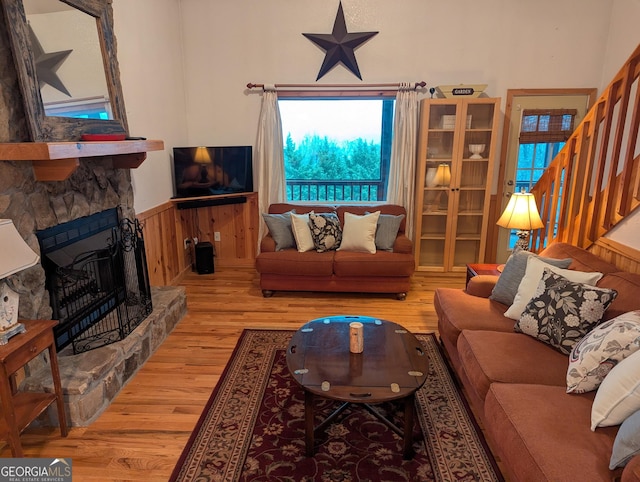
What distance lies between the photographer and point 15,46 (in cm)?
207

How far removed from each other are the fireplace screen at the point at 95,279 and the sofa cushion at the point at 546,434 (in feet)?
7.58

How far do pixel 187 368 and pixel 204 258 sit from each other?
2.05 metres

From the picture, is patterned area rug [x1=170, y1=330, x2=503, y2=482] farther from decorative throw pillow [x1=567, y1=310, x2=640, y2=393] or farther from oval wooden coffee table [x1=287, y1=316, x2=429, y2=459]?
decorative throw pillow [x1=567, y1=310, x2=640, y2=393]

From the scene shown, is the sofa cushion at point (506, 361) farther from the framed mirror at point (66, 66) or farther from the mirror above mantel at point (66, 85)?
the framed mirror at point (66, 66)

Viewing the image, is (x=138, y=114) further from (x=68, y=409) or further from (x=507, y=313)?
(x=507, y=313)

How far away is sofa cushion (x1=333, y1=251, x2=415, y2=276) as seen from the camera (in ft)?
12.7

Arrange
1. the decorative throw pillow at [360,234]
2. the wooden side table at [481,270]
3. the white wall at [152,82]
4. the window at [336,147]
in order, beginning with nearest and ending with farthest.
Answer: the wooden side table at [481,270] < the white wall at [152,82] < the decorative throw pillow at [360,234] < the window at [336,147]

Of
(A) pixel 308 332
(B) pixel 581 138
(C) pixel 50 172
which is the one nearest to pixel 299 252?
(A) pixel 308 332

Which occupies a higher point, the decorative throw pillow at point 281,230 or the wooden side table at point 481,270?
the decorative throw pillow at point 281,230

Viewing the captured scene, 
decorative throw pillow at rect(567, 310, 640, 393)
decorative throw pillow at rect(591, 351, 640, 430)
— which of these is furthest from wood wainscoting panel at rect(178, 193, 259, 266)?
decorative throw pillow at rect(591, 351, 640, 430)

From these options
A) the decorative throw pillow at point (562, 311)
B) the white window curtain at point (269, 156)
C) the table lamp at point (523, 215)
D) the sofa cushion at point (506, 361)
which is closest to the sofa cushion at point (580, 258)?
the table lamp at point (523, 215)

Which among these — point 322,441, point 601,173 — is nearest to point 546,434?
point 322,441

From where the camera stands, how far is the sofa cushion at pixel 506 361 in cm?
200

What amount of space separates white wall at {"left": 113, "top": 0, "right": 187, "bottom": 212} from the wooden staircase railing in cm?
365
